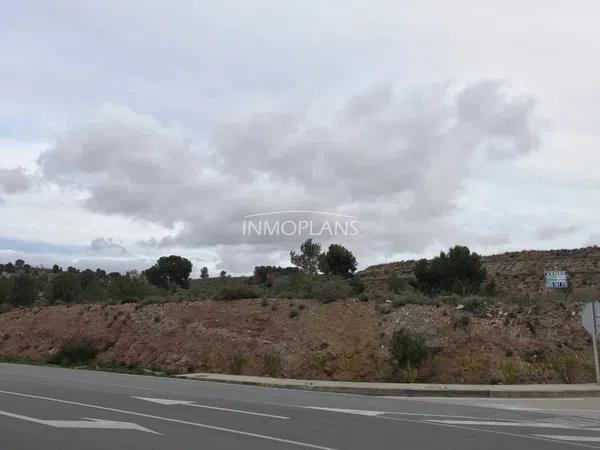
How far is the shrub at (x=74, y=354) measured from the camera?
33469mm

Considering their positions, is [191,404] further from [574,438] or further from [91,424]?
[574,438]

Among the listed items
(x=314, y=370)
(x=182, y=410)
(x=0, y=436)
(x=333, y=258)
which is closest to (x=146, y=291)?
(x=333, y=258)

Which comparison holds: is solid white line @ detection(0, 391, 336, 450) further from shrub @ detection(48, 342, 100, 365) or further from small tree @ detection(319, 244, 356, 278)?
small tree @ detection(319, 244, 356, 278)

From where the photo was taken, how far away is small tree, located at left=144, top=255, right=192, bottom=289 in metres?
77.6

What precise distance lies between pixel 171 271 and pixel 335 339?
5077 cm

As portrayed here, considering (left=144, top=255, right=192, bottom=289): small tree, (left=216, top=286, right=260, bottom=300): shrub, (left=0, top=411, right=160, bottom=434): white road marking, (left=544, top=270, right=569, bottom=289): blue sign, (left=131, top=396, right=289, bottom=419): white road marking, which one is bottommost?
(left=0, top=411, right=160, bottom=434): white road marking

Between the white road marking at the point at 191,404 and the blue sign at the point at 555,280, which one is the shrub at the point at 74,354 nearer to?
the white road marking at the point at 191,404

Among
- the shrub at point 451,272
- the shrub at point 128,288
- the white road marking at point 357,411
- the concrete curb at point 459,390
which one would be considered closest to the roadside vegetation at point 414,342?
the shrub at point 451,272

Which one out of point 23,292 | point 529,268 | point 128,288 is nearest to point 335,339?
point 128,288

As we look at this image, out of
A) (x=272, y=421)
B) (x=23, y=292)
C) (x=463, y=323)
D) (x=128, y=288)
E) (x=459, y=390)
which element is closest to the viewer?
(x=272, y=421)

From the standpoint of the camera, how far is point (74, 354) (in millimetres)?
33938

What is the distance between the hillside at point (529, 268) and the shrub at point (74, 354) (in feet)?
111

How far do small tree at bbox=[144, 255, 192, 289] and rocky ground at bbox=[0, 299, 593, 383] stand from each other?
3710 centimetres

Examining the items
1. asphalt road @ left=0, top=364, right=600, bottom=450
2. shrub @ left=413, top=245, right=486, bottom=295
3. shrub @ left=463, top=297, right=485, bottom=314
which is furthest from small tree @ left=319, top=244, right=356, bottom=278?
asphalt road @ left=0, top=364, right=600, bottom=450
